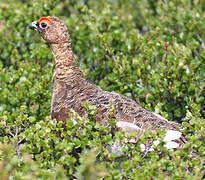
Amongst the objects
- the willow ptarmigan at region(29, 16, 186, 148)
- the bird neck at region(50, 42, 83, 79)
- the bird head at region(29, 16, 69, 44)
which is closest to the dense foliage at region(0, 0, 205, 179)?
the willow ptarmigan at region(29, 16, 186, 148)

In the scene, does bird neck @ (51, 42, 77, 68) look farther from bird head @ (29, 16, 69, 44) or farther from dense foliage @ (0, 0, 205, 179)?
dense foliage @ (0, 0, 205, 179)

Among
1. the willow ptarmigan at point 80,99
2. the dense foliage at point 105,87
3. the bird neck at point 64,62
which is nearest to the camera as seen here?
the dense foliage at point 105,87

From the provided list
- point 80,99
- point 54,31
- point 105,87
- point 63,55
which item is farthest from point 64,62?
point 105,87

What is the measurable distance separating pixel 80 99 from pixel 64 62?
71cm

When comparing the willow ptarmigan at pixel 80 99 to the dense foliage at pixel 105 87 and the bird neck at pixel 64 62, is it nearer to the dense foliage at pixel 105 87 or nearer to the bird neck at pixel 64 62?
the bird neck at pixel 64 62

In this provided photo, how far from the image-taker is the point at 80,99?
495cm

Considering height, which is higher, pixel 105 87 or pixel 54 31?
pixel 54 31

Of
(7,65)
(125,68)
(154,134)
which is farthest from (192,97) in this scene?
(7,65)

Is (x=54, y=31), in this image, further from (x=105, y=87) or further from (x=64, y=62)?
(x=105, y=87)

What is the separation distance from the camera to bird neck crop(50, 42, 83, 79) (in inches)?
211

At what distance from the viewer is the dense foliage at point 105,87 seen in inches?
150

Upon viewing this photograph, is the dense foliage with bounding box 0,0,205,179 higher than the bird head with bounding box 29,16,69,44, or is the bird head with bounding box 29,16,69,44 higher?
the bird head with bounding box 29,16,69,44

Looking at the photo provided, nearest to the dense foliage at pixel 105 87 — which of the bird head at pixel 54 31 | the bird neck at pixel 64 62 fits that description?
the bird neck at pixel 64 62

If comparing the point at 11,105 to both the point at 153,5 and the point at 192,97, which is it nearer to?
the point at 192,97
